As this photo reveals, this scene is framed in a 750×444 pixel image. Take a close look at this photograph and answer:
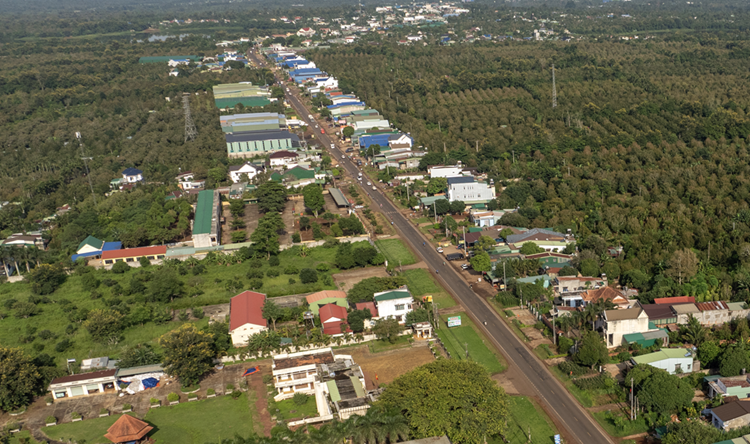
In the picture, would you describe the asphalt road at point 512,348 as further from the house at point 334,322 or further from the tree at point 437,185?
the house at point 334,322

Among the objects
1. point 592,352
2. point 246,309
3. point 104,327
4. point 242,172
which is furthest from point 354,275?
point 242,172

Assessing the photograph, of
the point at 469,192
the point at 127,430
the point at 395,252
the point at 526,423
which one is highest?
the point at 469,192

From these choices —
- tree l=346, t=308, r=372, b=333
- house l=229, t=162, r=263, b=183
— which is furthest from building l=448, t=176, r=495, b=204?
tree l=346, t=308, r=372, b=333

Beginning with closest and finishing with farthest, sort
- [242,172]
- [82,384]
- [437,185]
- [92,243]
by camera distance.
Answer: [82,384]
[92,243]
[437,185]
[242,172]

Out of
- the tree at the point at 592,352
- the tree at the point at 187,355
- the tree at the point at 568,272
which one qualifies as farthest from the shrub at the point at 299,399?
the tree at the point at 568,272

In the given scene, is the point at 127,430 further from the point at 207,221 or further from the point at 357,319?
the point at 207,221

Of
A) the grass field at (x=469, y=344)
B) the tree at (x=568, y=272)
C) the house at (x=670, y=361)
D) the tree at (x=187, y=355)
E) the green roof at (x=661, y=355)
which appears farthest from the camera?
the tree at (x=568, y=272)
